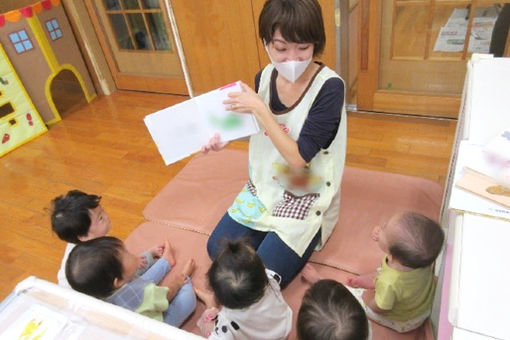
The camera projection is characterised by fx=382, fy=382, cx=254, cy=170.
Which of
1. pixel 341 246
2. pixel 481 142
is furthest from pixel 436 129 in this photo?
pixel 481 142

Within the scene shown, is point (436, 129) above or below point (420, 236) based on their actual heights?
below

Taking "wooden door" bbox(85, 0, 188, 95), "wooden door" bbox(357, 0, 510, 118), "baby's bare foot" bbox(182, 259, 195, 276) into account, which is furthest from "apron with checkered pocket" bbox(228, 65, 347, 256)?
"wooden door" bbox(85, 0, 188, 95)

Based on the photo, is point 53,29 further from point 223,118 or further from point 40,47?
point 223,118

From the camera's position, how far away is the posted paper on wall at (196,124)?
1225 mm

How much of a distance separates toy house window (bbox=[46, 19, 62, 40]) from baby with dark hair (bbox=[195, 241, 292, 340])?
2527 millimetres

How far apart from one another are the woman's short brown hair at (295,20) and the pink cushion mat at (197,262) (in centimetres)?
79

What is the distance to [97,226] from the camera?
4.48 feet

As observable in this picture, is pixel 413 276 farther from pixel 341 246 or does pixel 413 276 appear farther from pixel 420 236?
pixel 341 246

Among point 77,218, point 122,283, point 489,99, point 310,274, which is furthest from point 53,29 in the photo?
point 489,99

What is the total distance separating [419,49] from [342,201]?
43.0 inches

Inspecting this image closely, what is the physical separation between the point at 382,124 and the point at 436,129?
295mm

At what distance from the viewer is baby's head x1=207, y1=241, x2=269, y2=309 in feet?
2.95

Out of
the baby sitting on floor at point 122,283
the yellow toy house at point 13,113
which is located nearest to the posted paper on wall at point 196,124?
the baby sitting on floor at point 122,283

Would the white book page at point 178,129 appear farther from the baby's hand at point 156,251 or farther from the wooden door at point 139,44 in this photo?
the wooden door at point 139,44
